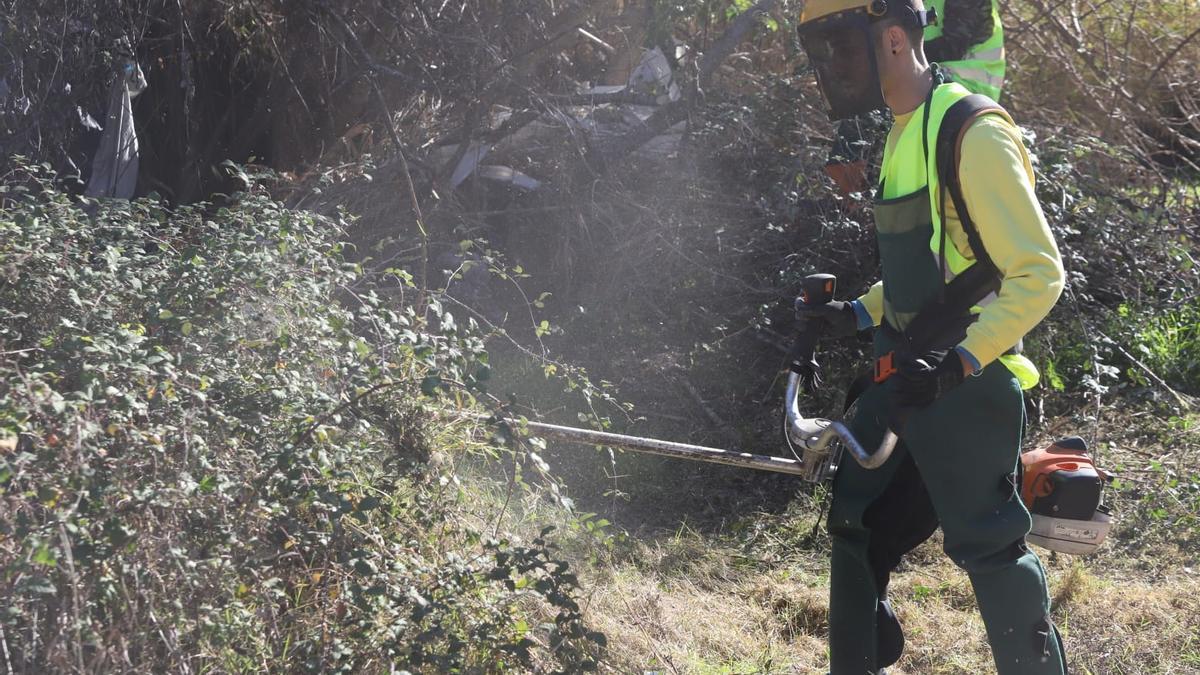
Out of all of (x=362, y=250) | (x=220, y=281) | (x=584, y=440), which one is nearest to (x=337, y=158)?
(x=362, y=250)

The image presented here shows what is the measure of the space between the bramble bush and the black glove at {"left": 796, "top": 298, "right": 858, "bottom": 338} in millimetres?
870

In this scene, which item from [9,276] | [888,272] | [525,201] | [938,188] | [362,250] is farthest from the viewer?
[525,201]

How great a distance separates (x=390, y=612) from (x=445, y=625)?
13 cm

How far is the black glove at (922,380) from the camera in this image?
219cm

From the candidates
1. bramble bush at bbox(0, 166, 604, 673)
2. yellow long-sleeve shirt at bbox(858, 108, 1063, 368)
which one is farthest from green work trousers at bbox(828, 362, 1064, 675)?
bramble bush at bbox(0, 166, 604, 673)

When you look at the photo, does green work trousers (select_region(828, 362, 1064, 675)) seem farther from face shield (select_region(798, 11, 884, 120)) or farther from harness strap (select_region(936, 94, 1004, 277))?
face shield (select_region(798, 11, 884, 120))

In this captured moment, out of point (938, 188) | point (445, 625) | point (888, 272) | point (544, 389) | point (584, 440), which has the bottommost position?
point (544, 389)

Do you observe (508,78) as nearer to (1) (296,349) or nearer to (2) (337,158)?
(2) (337,158)

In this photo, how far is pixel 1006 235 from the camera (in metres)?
2.21

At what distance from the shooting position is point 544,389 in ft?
16.4

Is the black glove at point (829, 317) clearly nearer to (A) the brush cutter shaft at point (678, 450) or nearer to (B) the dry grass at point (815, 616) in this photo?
(A) the brush cutter shaft at point (678, 450)

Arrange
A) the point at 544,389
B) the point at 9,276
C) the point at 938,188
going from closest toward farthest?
the point at 938,188
the point at 9,276
the point at 544,389

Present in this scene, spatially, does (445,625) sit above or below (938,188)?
below

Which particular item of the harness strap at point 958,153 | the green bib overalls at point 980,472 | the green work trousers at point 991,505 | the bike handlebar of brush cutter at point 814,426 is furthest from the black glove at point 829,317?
the harness strap at point 958,153
